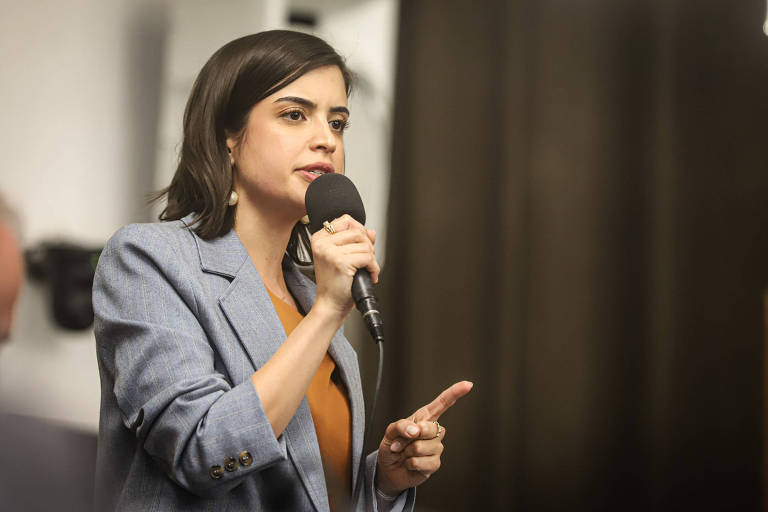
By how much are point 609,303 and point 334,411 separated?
1523mm

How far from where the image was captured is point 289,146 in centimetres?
105

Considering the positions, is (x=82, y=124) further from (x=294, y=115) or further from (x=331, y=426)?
(x=331, y=426)

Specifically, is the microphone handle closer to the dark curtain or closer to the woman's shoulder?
the woman's shoulder

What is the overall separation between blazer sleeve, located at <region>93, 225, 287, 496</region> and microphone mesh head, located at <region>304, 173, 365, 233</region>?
0.64 feet

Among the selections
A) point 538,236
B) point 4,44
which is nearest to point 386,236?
point 538,236

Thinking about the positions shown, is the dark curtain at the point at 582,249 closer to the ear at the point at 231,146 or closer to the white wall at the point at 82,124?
the white wall at the point at 82,124

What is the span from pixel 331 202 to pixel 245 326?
8.3 inches

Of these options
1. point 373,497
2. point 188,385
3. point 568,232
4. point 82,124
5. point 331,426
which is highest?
point 82,124

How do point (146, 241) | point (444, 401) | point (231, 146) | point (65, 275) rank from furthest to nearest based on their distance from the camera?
point (65, 275) → point (231, 146) → point (444, 401) → point (146, 241)

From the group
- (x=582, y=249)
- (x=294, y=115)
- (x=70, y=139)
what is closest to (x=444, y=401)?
(x=294, y=115)

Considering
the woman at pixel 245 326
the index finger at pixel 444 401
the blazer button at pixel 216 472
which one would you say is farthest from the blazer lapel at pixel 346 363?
the blazer button at pixel 216 472

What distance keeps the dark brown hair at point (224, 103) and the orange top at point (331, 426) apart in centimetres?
19

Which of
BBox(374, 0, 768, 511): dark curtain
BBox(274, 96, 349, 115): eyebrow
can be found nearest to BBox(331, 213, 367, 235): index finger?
BBox(274, 96, 349, 115): eyebrow

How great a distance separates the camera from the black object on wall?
162 cm
